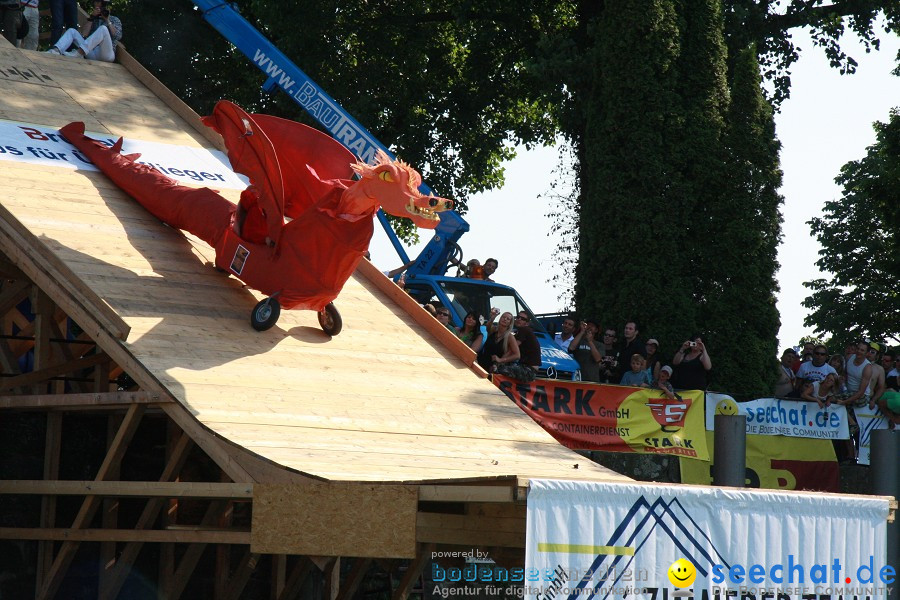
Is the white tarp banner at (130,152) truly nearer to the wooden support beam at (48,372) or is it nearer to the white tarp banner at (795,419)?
the wooden support beam at (48,372)

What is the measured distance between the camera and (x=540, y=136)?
1068 inches

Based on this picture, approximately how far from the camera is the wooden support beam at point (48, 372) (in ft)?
33.1

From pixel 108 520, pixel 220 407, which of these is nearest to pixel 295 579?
pixel 108 520

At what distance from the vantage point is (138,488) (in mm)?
8594

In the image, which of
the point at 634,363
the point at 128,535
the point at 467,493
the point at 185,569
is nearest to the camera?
the point at 467,493

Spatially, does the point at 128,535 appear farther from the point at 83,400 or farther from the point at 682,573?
the point at 682,573

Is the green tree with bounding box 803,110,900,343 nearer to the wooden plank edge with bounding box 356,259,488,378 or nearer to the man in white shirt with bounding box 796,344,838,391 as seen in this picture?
the man in white shirt with bounding box 796,344,838,391

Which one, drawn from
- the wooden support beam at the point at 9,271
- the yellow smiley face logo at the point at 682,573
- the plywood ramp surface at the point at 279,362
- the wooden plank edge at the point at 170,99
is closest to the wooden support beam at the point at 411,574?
the plywood ramp surface at the point at 279,362

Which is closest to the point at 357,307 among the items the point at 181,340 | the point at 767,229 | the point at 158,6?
the point at 181,340

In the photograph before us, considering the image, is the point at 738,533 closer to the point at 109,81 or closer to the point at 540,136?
the point at 109,81

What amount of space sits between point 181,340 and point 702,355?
7.10 m

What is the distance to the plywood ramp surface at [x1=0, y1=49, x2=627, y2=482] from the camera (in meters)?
8.44

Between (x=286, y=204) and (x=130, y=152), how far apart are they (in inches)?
81.4

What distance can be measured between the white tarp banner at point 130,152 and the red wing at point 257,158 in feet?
4.20
